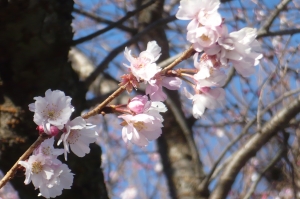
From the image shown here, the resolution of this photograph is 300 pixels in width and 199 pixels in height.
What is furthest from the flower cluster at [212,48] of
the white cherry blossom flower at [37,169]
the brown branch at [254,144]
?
the brown branch at [254,144]

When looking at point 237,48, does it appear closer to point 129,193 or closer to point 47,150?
point 47,150

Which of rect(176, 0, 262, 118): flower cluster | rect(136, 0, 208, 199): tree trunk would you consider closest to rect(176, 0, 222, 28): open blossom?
rect(176, 0, 262, 118): flower cluster

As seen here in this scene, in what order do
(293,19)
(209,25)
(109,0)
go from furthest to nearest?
(109,0) → (293,19) → (209,25)

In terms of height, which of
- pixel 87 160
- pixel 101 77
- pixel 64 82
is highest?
pixel 64 82

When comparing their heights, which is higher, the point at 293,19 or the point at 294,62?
the point at 293,19

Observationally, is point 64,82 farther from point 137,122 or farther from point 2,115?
point 137,122

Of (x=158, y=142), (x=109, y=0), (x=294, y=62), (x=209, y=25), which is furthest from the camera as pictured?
(x=109, y=0)

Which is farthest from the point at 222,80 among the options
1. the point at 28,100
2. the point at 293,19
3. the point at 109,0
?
the point at 109,0
